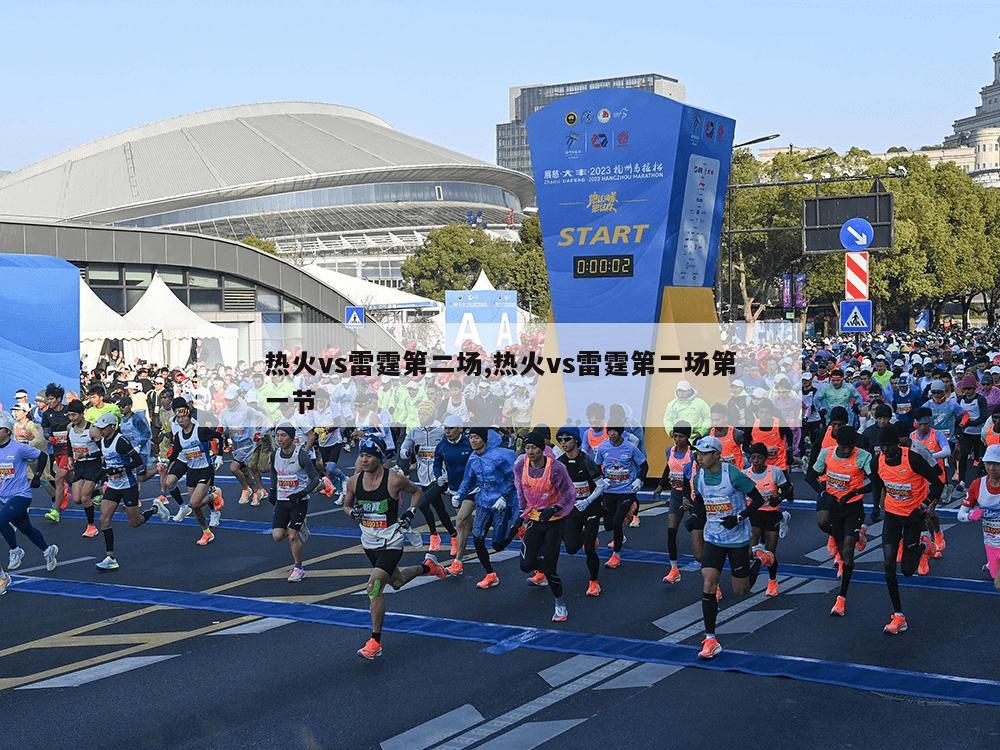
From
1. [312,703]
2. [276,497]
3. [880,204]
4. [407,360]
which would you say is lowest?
[312,703]

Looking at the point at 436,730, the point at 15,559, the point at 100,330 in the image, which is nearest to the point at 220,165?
the point at 100,330

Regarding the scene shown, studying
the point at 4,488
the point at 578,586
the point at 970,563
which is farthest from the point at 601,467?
the point at 4,488

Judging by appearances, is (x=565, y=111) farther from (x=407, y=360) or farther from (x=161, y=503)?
(x=161, y=503)

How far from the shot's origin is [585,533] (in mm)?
11953

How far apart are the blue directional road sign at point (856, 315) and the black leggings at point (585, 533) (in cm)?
624

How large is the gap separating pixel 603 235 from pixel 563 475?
33.6 feet

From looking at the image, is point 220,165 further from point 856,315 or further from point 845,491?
point 845,491

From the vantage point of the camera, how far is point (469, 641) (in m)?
9.99

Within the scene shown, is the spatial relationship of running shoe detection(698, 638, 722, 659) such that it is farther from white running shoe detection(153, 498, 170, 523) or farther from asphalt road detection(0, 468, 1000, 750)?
white running shoe detection(153, 498, 170, 523)

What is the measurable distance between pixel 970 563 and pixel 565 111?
11397 millimetres

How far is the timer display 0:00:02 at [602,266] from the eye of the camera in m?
20.5

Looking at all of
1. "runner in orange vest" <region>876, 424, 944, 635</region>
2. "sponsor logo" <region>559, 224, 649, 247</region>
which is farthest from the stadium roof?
"runner in orange vest" <region>876, 424, 944, 635</region>

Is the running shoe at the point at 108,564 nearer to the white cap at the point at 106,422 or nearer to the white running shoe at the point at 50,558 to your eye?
the white running shoe at the point at 50,558

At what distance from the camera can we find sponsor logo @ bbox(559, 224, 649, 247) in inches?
803
